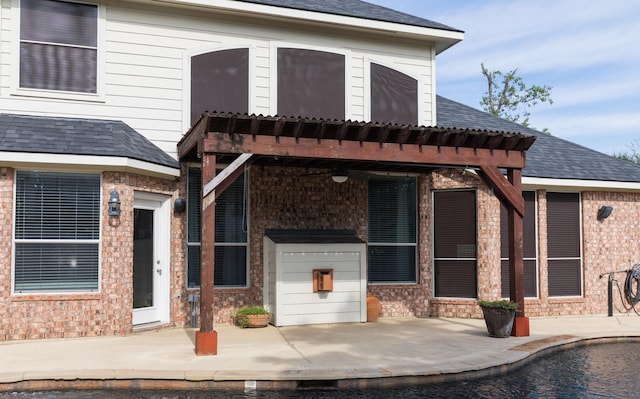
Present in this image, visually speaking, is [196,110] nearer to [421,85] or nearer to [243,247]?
[243,247]

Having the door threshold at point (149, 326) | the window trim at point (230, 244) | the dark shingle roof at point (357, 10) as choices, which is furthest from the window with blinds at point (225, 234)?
the dark shingle roof at point (357, 10)

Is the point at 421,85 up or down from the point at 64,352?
up

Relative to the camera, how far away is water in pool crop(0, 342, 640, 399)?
604 cm

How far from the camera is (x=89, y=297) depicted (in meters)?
8.93

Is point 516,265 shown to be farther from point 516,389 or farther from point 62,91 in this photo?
point 62,91

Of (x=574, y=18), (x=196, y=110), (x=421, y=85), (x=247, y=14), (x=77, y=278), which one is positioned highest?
(x=574, y=18)

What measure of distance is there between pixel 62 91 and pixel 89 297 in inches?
132

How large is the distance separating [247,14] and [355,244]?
4.43m

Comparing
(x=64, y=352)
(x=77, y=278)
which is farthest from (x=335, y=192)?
(x=64, y=352)

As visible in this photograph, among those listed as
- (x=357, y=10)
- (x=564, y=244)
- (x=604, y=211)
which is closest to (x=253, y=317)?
(x=357, y=10)

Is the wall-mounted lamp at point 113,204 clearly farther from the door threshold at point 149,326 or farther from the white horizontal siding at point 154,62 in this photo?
the door threshold at point 149,326

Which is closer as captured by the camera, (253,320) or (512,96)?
(253,320)

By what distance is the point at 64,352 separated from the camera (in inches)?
301

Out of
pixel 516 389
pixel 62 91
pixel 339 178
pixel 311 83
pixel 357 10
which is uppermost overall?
pixel 357 10
